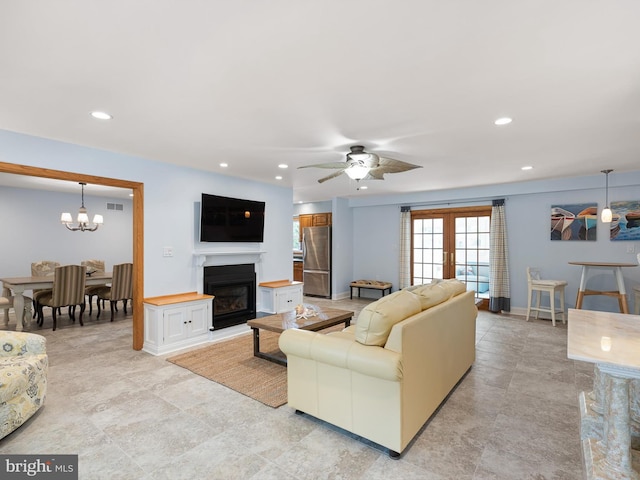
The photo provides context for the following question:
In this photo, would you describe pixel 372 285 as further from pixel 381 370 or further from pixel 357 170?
pixel 381 370

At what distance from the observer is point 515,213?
6129mm

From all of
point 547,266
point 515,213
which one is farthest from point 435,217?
point 547,266

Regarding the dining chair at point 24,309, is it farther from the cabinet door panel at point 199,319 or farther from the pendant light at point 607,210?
the pendant light at point 607,210

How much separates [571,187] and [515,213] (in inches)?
36.6

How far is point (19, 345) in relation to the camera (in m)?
2.67

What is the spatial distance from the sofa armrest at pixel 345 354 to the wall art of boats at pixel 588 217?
210 inches

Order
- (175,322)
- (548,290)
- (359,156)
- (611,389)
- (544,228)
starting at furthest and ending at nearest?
(544,228)
(548,290)
(175,322)
(359,156)
(611,389)

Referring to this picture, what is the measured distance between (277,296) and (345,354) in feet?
11.6

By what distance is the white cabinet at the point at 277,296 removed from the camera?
5.55 m

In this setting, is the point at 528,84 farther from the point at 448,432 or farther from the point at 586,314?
the point at 448,432

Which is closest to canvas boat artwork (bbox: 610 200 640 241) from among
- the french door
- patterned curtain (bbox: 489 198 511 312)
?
patterned curtain (bbox: 489 198 511 312)

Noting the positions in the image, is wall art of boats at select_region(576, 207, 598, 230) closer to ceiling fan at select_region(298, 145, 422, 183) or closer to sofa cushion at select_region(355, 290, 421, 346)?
ceiling fan at select_region(298, 145, 422, 183)

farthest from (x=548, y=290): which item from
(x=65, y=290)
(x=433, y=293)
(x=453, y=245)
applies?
(x=65, y=290)

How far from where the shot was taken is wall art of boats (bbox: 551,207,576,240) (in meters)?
5.62
